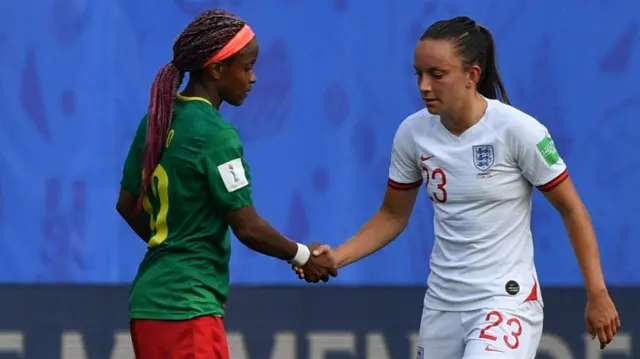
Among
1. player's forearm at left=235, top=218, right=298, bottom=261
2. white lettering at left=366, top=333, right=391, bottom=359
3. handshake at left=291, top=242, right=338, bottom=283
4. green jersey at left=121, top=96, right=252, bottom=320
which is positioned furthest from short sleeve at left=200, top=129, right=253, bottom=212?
white lettering at left=366, top=333, right=391, bottom=359

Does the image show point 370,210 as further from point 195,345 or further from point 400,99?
point 195,345

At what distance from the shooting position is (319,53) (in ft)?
22.5

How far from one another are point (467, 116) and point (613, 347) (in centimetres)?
239

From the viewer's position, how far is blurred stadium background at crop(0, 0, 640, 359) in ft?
22.3

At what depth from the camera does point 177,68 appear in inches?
193

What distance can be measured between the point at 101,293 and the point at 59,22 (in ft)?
4.23

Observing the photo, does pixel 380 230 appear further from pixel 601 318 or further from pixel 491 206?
pixel 601 318

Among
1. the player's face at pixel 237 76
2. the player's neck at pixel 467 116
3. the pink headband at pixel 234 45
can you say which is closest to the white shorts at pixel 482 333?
the player's neck at pixel 467 116

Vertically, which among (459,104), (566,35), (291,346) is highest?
(566,35)

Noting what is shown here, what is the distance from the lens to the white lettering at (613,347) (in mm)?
6988

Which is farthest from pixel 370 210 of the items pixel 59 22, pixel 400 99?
pixel 59 22

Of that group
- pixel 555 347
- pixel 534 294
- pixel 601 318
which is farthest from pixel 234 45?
pixel 555 347

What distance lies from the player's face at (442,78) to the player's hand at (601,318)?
819 millimetres

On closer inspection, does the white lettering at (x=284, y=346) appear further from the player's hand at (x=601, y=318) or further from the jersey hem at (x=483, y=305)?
the player's hand at (x=601, y=318)
